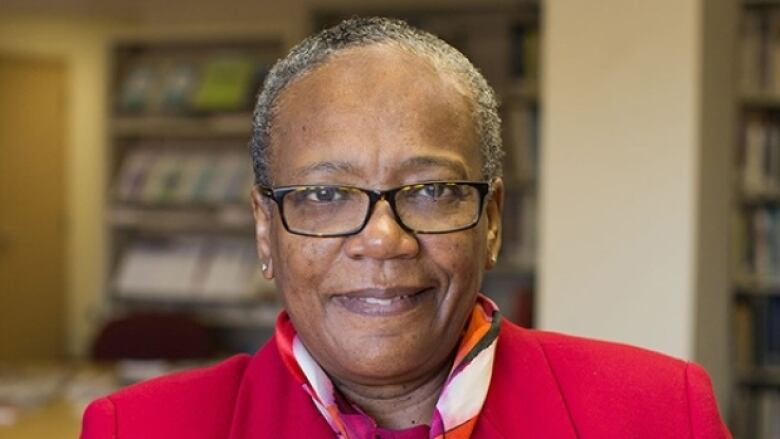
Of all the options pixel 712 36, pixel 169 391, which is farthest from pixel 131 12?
pixel 169 391

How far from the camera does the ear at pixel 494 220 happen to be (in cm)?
124

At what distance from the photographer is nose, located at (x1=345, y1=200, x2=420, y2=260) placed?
111cm

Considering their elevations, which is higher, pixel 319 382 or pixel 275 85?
pixel 275 85

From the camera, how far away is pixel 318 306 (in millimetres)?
1156

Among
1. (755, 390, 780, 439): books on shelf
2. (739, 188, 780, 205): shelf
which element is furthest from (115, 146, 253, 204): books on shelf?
(755, 390, 780, 439): books on shelf

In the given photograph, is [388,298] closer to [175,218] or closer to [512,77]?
[512,77]

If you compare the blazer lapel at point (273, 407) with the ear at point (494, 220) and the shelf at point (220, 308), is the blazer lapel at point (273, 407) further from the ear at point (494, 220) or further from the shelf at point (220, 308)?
the shelf at point (220, 308)

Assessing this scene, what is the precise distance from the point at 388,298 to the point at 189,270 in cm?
401

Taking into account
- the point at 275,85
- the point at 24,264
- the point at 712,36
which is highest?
the point at 712,36

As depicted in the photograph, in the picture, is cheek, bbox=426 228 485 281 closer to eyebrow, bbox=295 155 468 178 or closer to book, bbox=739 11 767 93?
eyebrow, bbox=295 155 468 178

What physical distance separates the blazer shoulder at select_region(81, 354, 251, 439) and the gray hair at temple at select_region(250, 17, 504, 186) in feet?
0.83

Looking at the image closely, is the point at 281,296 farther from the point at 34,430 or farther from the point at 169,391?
the point at 34,430

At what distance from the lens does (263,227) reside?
1.26 m

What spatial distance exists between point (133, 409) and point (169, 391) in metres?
0.05
